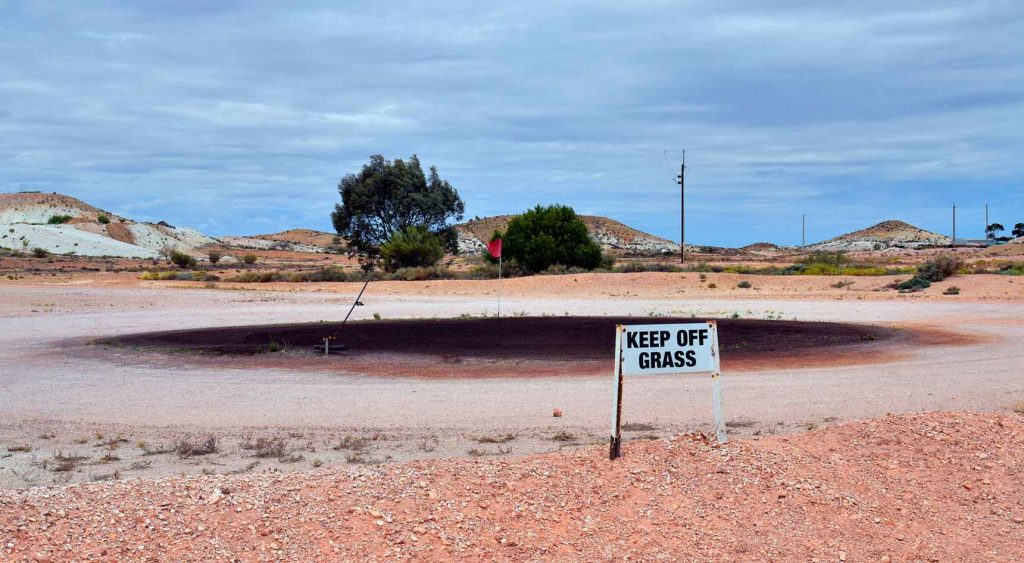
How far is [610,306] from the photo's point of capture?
129 ft

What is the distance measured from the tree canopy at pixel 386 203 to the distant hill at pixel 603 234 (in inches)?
2700

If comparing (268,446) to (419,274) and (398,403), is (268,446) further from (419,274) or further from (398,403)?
(419,274)

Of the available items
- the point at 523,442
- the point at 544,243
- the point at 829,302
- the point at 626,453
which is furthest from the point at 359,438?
the point at 544,243

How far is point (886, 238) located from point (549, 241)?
410 feet

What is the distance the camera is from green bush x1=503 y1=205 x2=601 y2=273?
65.2 metres

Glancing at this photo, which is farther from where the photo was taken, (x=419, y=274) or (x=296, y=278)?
(x=296, y=278)

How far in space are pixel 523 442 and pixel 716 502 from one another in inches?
137

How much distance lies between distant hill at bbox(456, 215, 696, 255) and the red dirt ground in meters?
124

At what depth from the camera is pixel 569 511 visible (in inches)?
297

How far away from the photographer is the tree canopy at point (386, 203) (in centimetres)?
8262

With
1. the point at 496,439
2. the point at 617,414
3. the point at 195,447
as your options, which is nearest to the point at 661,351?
the point at 617,414

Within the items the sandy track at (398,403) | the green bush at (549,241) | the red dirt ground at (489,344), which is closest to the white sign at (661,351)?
the sandy track at (398,403)

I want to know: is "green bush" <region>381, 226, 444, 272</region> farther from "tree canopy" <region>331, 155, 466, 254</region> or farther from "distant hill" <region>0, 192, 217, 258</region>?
"distant hill" <region>0, 192, 217, 258</region>

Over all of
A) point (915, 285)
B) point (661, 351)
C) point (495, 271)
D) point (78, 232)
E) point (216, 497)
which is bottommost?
point (216, 497)
